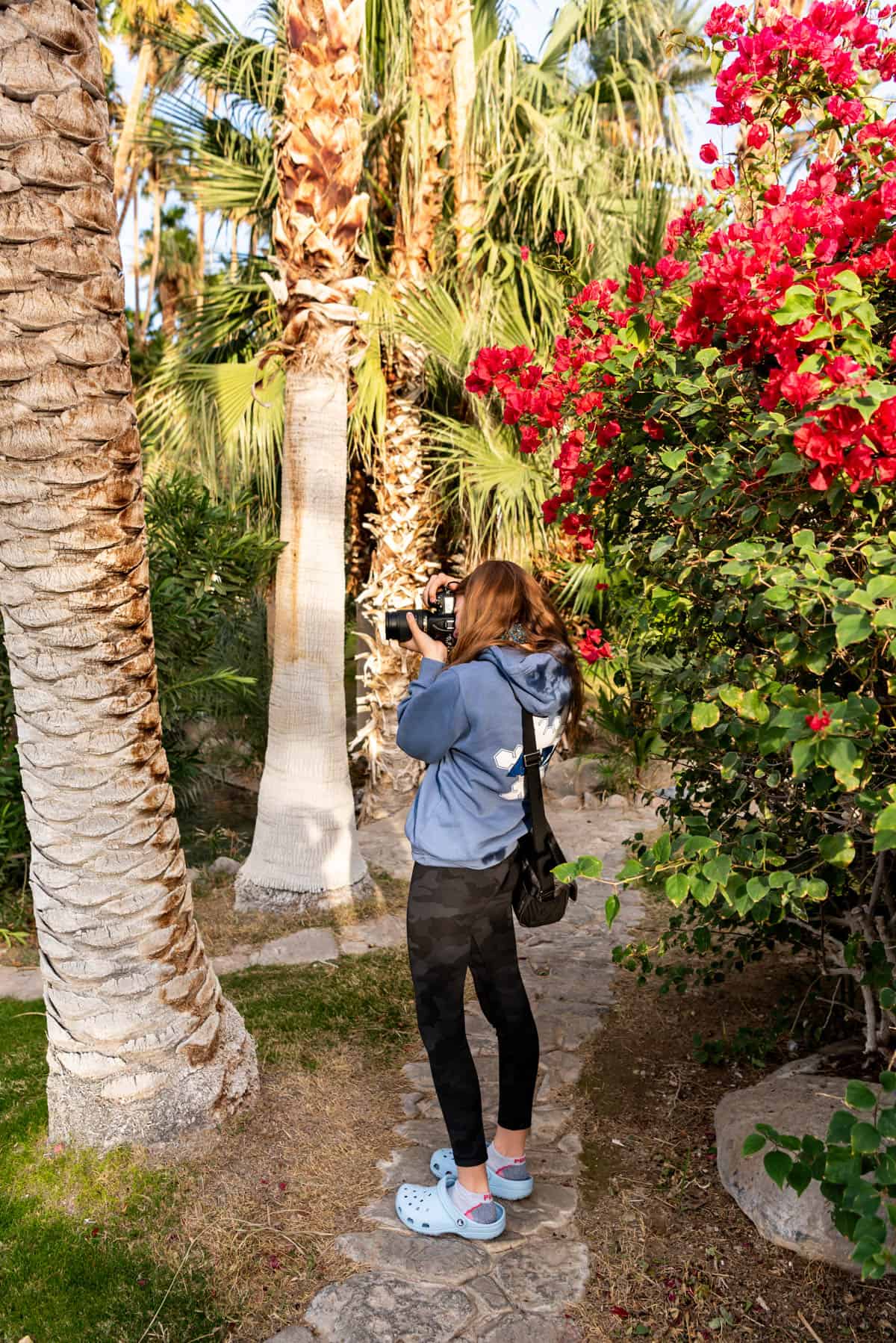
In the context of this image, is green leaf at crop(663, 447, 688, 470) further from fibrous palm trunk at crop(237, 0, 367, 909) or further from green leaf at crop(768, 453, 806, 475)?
fibrous palm trunk at crop(237, 0, 367, 909)

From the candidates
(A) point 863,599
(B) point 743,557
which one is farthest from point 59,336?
(A) point 863,599

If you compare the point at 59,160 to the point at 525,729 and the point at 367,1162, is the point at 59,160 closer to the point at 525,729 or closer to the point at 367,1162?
the point at 525,729

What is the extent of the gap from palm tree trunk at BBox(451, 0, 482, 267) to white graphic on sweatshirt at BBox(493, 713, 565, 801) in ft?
17.6

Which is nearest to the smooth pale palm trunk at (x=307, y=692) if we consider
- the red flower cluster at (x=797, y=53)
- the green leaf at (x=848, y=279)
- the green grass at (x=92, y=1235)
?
the green grass at (x=92, y=1235)

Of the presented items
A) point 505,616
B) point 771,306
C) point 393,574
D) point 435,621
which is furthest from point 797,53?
point 393,574

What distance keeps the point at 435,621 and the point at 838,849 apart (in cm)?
116

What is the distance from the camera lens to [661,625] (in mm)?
3258

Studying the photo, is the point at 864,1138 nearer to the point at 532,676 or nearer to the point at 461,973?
the point at 461,973

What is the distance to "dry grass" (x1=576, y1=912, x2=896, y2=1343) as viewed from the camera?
7.66 ft

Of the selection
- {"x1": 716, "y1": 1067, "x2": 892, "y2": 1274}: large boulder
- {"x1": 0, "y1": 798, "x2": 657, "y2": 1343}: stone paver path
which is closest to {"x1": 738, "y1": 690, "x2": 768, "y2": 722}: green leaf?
{"x1": 716, "y1": 1067, "x2": 892, "y2": 1274}: large boulder

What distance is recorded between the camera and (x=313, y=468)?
212 inches

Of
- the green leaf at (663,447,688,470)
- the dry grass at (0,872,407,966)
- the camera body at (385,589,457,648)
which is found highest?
the green leaf at (663,447,688,470)

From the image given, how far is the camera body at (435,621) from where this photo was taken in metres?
A: 2.60

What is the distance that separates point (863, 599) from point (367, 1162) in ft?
7.65
